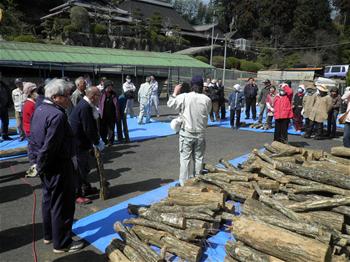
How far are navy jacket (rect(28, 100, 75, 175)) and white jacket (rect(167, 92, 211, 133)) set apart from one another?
2297 millimetres

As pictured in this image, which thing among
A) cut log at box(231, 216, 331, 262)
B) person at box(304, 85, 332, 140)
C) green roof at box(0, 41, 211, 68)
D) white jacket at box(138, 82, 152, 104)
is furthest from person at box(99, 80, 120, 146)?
green roof at box(0, 41, 211, 68)

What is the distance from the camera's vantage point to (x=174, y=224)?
13.8 feet

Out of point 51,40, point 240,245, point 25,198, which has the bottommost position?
point 25,198

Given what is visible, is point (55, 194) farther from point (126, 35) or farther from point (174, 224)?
point (126, 35)

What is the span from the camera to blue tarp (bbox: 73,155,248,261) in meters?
4.11

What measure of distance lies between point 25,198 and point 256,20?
56.3 meters

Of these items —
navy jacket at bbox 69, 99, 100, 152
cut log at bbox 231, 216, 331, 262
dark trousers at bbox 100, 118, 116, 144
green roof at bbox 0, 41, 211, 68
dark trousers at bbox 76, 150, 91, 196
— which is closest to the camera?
cut log at bbox 231, 216, 331, 262

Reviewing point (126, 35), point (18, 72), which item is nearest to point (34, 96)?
point (18, 72)

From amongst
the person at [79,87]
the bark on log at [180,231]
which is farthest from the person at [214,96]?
the bark on log at [180,231]

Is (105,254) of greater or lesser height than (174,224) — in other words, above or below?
below

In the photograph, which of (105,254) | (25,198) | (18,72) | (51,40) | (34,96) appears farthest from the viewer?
(51,40)

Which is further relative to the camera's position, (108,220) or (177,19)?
(177,19)

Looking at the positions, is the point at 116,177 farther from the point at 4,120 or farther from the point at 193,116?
the point at 4,120

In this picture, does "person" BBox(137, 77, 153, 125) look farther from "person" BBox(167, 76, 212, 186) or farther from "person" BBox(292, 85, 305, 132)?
"person" BBox(167, 76, 212, 186)
